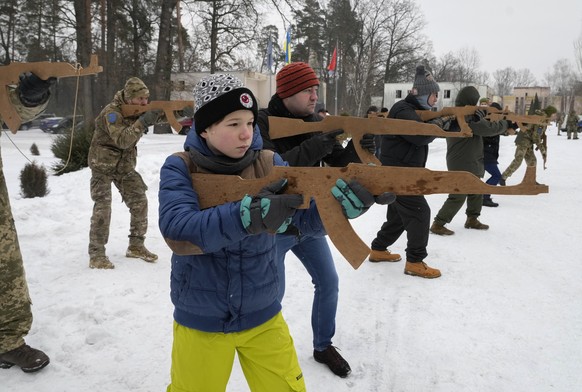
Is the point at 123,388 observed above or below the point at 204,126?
below

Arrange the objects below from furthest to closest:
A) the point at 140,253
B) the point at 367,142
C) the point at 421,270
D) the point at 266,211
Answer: the point at 140,253, the point at 421,270, the point at 367,142, the point at 266,211

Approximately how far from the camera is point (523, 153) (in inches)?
324

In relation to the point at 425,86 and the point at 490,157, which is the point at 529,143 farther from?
the point at 425,86

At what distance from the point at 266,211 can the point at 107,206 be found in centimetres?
356

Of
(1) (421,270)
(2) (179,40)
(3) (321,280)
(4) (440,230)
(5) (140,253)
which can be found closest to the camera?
(3) (321,280)

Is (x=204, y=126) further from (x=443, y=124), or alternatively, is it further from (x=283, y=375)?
(x=443, y=124)

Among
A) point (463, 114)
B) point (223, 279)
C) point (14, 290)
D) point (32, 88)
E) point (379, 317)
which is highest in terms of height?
point (463, 114)

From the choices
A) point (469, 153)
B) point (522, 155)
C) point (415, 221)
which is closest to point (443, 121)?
point (415, 221)

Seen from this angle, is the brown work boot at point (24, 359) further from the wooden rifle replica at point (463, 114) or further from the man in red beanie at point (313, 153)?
the wooden rifle replica at point (463, 114)

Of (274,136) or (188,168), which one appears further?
(274,136)

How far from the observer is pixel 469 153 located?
5.44 meters

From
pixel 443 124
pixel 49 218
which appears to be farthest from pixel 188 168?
pixel 49 218

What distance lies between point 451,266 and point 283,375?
3410mm

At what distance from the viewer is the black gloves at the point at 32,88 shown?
2.36 m
